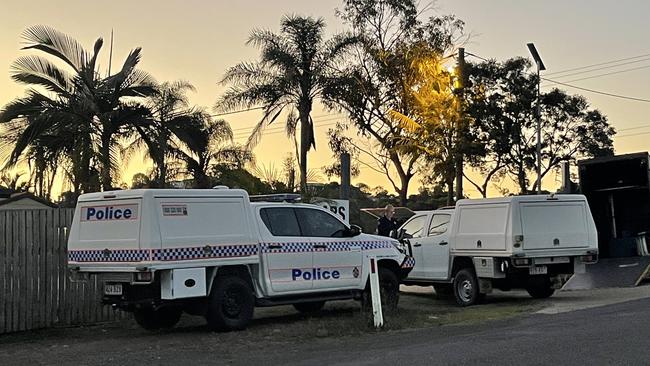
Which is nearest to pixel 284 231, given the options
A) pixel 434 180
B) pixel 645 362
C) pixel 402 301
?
pixel 402 301

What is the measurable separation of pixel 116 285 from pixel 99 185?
5.92 m

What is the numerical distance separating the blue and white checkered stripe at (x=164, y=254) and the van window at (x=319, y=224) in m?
1.26

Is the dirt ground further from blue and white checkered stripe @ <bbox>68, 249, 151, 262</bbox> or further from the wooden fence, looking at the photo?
blue and white checkered stripe @ <bbox>68, 249, 151, 262</bbox>

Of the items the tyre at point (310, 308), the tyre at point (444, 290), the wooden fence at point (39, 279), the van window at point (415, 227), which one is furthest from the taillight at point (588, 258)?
the wooden fence at point (39, 279)

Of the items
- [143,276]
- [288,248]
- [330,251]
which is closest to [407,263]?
[330,251]

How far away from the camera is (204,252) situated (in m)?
10.8

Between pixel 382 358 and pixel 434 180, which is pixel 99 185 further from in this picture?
pixel 434 180

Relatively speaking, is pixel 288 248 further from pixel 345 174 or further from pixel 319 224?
pixel 345 174

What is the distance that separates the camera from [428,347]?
9297mm

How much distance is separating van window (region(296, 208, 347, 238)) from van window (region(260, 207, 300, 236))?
16 cm

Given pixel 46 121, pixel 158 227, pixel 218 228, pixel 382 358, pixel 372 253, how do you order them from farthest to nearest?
pixel 46 121
pixel 372 253
pixel 218 228
pixel 158 227
pixel 382 358

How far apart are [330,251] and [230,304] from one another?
2055 mm

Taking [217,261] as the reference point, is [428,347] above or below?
below

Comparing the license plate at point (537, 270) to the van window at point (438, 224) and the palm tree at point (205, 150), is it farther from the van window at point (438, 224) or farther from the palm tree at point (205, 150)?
the palm tree at point (205, 150)
